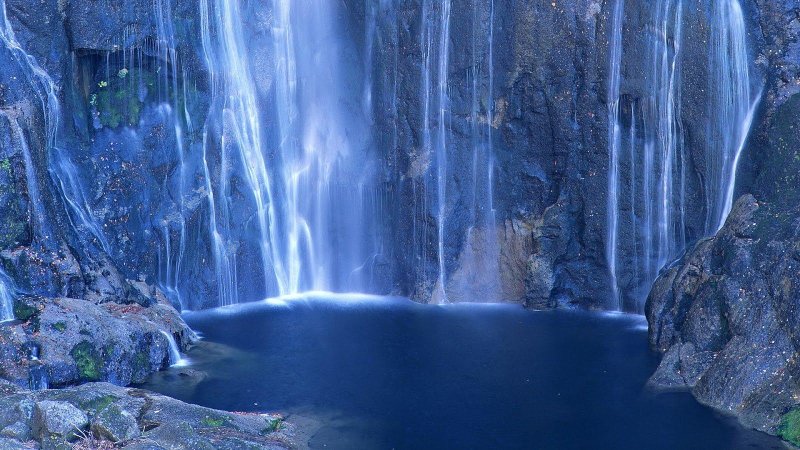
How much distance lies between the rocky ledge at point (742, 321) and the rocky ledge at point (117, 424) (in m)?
7.97

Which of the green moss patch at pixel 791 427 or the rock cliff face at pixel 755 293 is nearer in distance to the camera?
the green moss patch at pixel 791 427

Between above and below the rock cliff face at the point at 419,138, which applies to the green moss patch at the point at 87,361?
below

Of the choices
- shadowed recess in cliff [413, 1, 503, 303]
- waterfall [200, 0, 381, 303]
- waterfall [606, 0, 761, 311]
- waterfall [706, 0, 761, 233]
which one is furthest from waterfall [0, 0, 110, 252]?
waterfall [706, 0, 761, 233]

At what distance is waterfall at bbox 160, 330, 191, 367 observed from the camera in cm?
2300

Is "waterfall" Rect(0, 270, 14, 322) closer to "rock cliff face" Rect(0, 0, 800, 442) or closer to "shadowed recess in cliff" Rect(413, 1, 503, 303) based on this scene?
"rock cliff face" Rect(0, 0, 800, 442)

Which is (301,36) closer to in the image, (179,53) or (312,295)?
(179,53)

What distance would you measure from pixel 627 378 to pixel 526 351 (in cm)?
260

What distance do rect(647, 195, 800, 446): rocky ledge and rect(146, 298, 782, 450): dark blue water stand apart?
0.53 meters

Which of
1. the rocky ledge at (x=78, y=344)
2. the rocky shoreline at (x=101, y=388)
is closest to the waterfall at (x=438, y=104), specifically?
the rocky shoreline at (x=101, y=388)

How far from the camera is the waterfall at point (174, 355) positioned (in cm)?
2300

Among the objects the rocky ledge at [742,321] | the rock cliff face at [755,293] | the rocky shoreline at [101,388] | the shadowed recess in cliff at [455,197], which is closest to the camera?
the rocky shoreline at [101,388]

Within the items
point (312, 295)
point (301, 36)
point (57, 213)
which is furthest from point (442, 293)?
point (57, 213)

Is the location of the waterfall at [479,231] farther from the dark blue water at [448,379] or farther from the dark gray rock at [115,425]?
the dark gray rock at [115,425]

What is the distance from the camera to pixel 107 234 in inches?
1025
